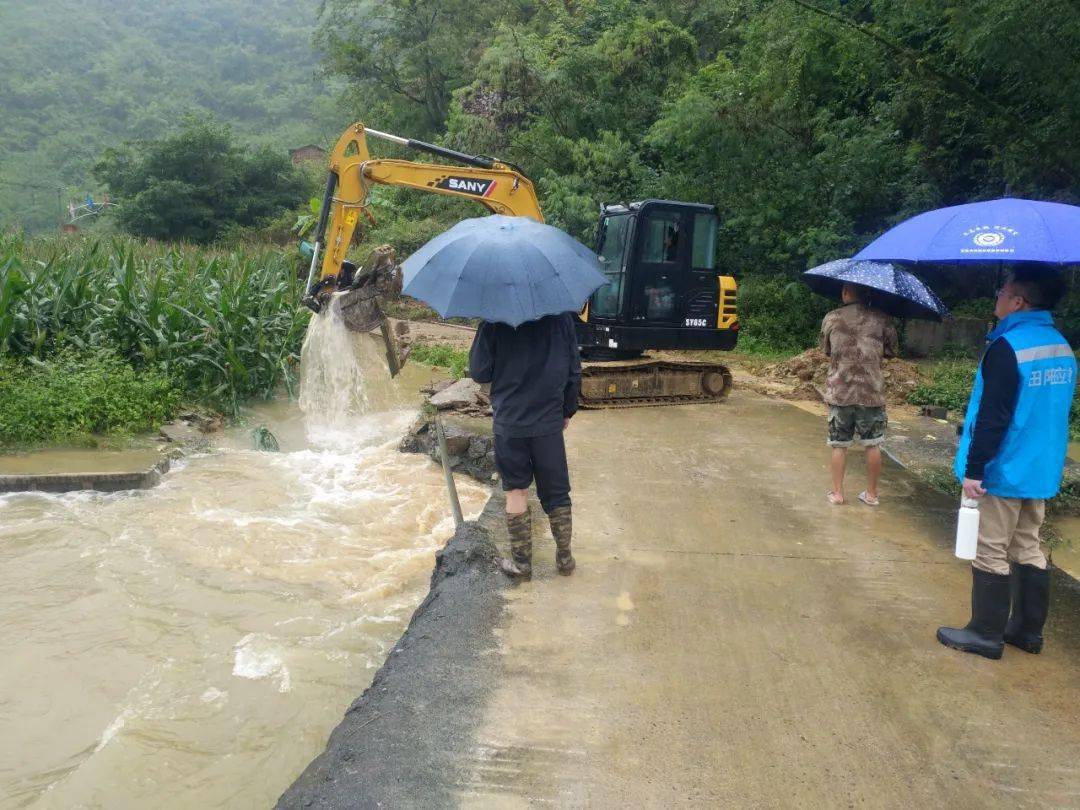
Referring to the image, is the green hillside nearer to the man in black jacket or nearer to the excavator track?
the excavator track

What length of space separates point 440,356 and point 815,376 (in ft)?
20.1

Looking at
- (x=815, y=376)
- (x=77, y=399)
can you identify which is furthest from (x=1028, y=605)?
(x=77, y=399)

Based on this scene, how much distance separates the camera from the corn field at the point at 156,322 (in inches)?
388

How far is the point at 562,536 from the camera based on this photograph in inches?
173

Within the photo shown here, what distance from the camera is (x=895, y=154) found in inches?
579

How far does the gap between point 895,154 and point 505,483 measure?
13185mm

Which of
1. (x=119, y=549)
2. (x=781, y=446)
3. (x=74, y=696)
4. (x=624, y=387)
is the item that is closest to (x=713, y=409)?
(x=624, y=387)

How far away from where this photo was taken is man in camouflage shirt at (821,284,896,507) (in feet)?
18.2

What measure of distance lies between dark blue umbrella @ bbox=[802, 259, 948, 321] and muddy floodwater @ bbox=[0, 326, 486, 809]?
3.42 metres

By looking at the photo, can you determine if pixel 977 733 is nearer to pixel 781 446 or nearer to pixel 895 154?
pixel 781 446

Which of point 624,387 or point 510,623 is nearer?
Result: point 510,623

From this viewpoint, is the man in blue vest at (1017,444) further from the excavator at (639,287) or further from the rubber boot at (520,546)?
the excavator at (639,287)

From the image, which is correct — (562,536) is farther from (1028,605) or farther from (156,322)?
(156,322)

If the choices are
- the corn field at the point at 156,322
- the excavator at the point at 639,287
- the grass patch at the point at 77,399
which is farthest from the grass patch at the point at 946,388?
the grass patch at the point at 77,399
